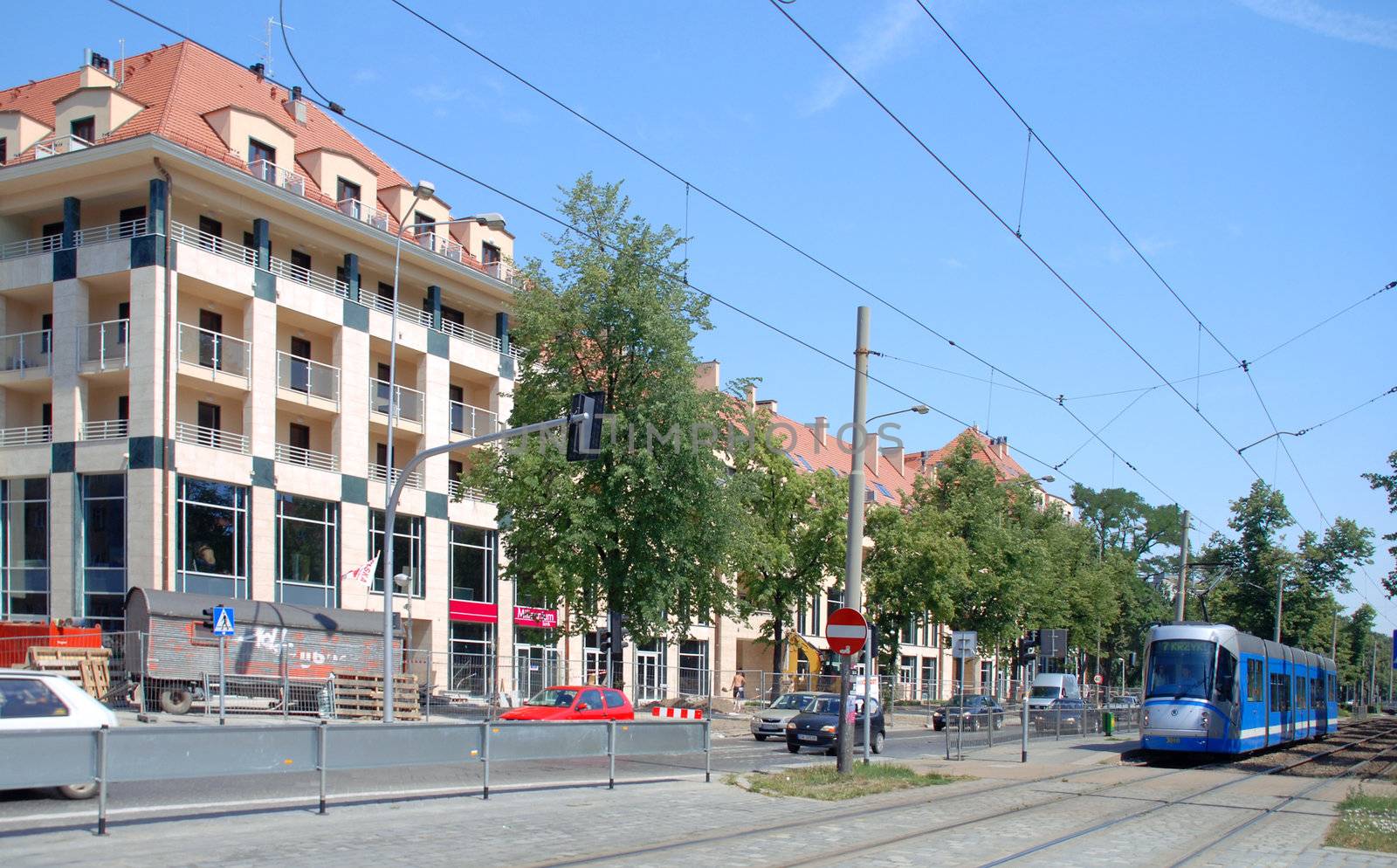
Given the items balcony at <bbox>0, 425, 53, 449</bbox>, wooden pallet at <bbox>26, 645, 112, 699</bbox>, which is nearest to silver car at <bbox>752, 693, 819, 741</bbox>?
wooden pallet at <bbox>26, 645, 112, 699</bbox>

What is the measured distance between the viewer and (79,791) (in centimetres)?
1228

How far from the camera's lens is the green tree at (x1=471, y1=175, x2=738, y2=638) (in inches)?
1252

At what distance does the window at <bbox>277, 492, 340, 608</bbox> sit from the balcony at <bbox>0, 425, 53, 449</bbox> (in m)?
7.17

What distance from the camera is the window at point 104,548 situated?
35219mm

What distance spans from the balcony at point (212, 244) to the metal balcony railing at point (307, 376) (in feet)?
10.5

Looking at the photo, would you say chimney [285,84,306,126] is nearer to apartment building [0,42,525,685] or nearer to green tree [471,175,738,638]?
apartment building [0,42,525,685]

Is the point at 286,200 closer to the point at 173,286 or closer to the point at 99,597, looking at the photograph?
the point at 173,286

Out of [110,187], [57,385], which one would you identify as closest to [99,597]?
[57,385]

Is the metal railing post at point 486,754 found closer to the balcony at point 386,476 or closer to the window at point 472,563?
the balcony at point 386,476

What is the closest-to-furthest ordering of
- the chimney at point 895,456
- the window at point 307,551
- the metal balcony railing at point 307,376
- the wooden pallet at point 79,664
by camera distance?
the wooden pallet at point 79,664 → the window at point 307,551 → the metal balcony railing at point 307,376 → the chimney at point 895,456

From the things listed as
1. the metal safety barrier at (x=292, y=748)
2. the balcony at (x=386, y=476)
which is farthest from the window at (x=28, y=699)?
the balcony at (x=386, y=476)

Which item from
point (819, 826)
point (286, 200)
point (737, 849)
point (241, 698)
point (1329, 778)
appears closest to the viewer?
point (737, 849)

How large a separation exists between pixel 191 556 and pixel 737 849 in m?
28.5

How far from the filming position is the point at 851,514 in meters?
19.9
